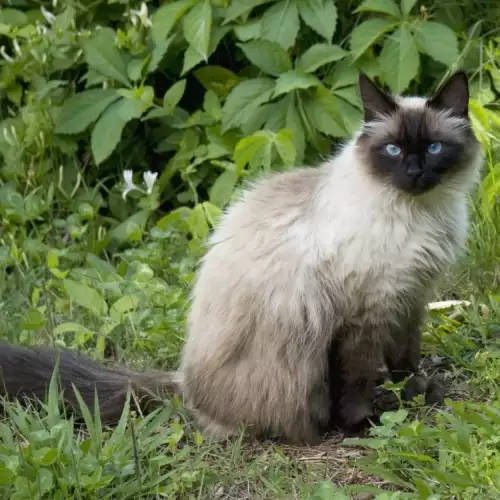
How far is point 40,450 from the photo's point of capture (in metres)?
2.54

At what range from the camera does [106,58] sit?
15.1 feet

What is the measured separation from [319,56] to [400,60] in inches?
16.2

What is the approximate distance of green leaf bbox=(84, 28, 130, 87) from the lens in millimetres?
4574

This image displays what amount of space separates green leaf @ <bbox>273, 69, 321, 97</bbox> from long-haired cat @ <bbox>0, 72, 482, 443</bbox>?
1.08m

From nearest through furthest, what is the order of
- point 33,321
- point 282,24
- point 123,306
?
1. point 33,321
2. point 123,306
3. point 282,24

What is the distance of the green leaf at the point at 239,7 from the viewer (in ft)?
14.0

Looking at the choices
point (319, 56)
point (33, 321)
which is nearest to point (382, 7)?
point (319, 56)

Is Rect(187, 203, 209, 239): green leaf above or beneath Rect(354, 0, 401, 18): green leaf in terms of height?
beneath

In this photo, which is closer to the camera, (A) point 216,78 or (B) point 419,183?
(B) point 419,183

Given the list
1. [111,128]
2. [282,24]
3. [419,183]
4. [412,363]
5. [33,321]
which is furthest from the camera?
[111,128]

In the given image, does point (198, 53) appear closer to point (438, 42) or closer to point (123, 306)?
point (438, 42)

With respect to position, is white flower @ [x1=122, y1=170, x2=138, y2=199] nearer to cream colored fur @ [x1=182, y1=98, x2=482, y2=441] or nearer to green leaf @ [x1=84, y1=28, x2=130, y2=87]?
green leaf @ [x1=84, y1=28, x2=130, y2=87]

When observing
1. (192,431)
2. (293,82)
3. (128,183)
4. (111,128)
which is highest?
(293,82)

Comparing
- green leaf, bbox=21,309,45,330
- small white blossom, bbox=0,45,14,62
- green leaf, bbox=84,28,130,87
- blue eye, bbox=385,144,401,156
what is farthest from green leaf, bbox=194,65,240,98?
blue eye, bbox=385,144,401,156
